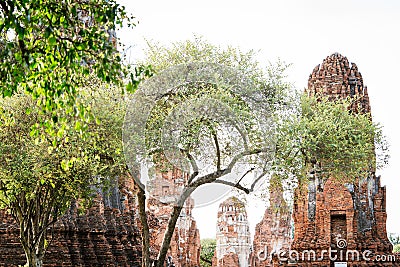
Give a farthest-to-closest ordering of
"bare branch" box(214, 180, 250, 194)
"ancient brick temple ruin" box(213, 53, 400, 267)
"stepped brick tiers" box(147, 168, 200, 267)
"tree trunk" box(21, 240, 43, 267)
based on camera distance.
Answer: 1. "stepped brick tiers" box(147, 168, 200, 267)
2. "ancient brick temple ruin" box(213, 53, 400, 267)
3. "tree trunk" box(21, 240, 43, 267)
4. "bare branch" box(214, 180, 250, 194)

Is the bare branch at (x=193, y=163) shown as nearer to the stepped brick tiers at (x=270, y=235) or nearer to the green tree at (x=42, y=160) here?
the green tree at (x=42, y=160)

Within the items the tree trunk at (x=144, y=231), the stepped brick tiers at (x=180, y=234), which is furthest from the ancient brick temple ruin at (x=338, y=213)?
the stepped brick tiers at (x=180, y=234)

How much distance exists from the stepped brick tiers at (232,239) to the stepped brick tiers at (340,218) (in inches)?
727

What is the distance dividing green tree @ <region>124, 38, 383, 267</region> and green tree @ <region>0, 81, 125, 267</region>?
1.94 feet

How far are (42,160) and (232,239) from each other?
2797cm

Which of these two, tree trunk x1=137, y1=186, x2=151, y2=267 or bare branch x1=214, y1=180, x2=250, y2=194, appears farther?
bare branch x1=214, y1=180, x2=250, y2=194

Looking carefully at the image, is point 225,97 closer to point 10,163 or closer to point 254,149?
point 254,149

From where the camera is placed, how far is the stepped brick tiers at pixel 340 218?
66.1ft

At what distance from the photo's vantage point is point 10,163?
45.7 ft

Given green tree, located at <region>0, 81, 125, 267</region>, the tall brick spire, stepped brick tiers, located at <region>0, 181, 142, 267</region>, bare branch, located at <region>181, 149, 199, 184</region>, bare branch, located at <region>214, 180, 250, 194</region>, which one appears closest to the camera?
green tree, located at <region>0, 81, 125, 267</region>

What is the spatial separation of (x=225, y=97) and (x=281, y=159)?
7.95ft

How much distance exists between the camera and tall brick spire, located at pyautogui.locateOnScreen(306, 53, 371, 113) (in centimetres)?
2325

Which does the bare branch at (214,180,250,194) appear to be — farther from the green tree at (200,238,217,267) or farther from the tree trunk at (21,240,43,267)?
the green tree at (200,238,217,267)

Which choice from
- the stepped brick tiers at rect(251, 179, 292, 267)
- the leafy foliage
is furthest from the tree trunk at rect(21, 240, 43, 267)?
the stepped brick tiers at rect(251, 179, 292, 267)
